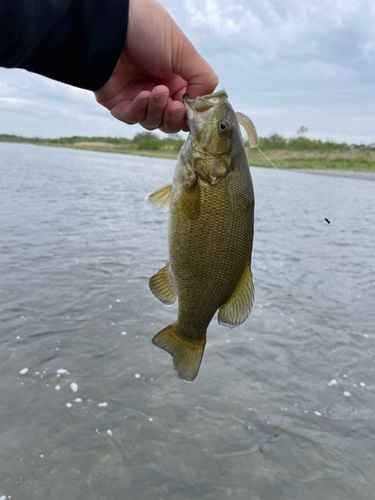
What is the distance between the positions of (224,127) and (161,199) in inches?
23.3

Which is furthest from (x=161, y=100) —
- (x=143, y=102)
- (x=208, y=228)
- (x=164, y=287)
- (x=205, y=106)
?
(x=164, y=287)

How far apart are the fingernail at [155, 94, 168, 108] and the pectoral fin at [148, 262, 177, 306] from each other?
1054 millimetres

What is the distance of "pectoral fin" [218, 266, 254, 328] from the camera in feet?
7.44

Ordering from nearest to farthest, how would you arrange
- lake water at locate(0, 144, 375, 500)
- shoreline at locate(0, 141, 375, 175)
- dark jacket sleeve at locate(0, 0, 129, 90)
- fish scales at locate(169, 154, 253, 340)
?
dark jacket sleeve at locate(0, 0, 129, 90) → fish scales at locate(169, 154, 253, 340) → lake water at locate(0, 144, 375, 500) → shoreline at locate(0, 141, 375, 175)

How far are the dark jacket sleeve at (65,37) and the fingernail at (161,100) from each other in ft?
1.18

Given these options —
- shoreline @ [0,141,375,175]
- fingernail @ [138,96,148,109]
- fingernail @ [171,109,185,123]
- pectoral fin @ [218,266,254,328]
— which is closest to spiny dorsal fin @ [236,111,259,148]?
fingernail @ [171,109,185,123]

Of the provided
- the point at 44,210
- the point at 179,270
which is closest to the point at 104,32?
the point at 179,270

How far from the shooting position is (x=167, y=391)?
5.06m

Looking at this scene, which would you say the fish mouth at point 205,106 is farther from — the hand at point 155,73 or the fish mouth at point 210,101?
the hand at point 155,73

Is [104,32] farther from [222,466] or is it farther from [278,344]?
[278,344]

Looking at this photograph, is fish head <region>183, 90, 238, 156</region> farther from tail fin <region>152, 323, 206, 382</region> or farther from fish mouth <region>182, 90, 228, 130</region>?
tail fin <region>152, 323, 206, 382</region>

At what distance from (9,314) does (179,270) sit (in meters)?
5.36

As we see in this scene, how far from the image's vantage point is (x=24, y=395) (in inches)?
186

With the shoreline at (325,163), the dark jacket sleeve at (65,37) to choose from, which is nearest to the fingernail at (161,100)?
the dark jacket sleeve at (65,37)
